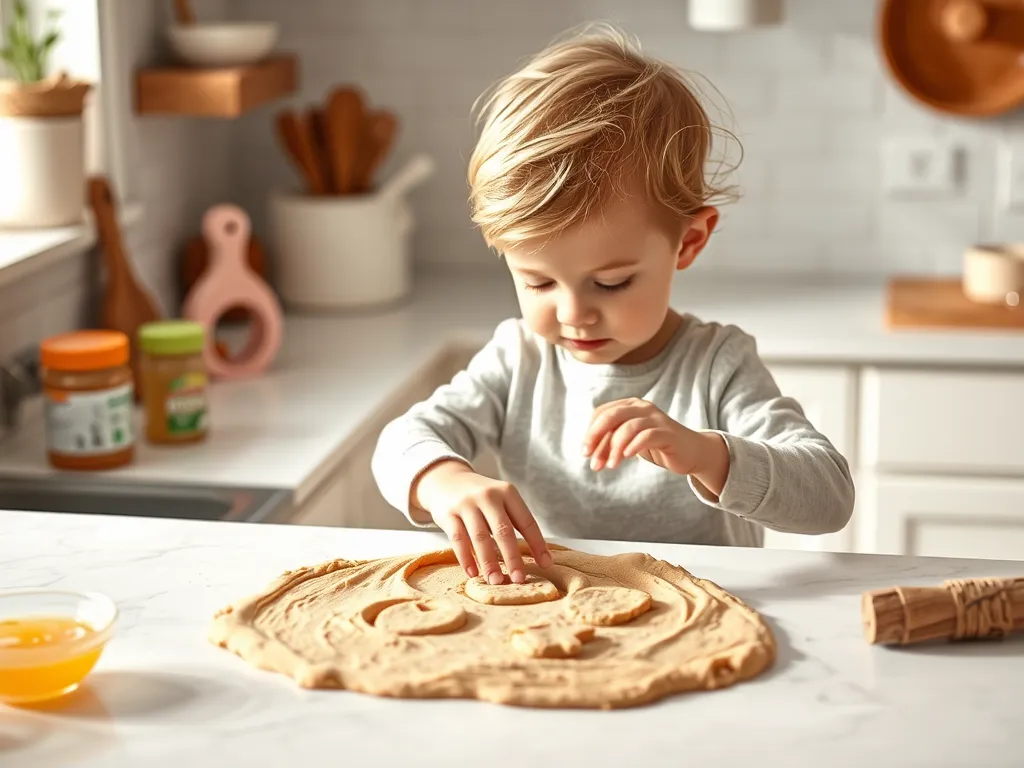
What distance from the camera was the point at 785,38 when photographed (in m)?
2.73

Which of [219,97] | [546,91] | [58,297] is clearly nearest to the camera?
[546,91]

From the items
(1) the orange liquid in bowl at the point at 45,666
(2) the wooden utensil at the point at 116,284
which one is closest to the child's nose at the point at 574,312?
(1) the orange liquid in bowl at the point at 45,666

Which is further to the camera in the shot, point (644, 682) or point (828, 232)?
point (828, 232)

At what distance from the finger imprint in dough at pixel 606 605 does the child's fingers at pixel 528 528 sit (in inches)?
2.1

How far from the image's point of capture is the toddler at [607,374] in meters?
1.14

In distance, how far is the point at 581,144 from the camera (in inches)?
48.1

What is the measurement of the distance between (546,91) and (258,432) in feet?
3.04

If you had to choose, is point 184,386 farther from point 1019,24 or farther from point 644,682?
point 1019,24

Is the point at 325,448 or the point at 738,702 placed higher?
the point at 738,702

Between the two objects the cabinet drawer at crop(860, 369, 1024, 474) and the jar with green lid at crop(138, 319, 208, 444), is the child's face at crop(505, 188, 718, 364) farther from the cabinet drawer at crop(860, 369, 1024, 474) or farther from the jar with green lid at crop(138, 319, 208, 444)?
the cabinet drawer at crop(860, 369, 1024, 474)

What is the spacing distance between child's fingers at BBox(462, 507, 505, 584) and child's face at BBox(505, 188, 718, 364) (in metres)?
0.22

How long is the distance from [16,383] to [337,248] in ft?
2.79

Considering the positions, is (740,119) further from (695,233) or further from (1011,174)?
(695,233)

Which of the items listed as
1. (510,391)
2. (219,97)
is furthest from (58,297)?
(510,391)
